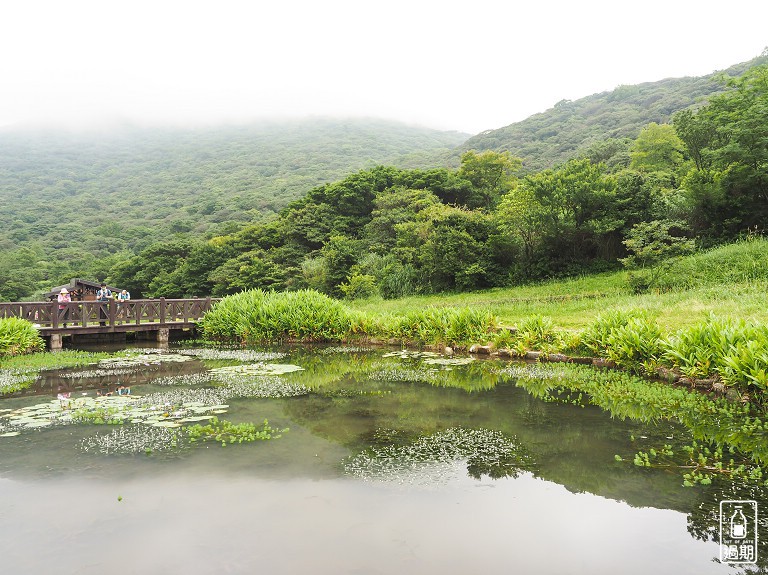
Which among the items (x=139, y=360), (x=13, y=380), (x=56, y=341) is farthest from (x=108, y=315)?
(x=13, y=380)

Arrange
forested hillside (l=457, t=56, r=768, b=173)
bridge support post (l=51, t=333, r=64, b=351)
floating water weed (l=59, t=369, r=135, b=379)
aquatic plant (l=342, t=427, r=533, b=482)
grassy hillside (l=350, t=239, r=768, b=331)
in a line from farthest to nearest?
forested hillside (l=457, t=56, r=768, b=173), bridge support post (l=51, t=333, r=64, b=351), grassy hillside (l=350, t=239, r=768, b=331), floating water weed (l=59, t=369, r=135, b=379), aquatic plant (l=342, t=427, r=533, b=482)

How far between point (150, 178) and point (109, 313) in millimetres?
87629

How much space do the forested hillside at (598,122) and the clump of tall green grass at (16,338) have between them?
4328cm

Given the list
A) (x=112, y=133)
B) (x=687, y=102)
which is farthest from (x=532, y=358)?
(x=112, y=133)

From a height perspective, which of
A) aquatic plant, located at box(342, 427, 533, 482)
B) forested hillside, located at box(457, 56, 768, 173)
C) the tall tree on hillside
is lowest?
aquatic plant, located at box(342, 427, 533, 482)

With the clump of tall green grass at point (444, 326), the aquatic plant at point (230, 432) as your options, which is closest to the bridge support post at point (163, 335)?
the clump of tall green grass at point (444, 326)

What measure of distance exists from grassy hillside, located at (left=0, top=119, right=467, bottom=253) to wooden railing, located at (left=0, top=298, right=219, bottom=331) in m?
38.9

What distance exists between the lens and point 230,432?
22.9 feet

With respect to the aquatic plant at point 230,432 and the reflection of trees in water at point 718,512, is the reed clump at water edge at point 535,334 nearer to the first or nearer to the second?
the reflection of trees in water at point 718,512

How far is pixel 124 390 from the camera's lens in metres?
9.91

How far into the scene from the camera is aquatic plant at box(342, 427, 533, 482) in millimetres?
5508

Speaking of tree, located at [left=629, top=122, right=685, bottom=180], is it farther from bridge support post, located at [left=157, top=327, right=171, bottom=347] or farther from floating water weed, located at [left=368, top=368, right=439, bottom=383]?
bridge support post, located at [left=157, top=327, right=171, bottom=347]

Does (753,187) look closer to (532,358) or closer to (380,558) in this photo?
(532,358)

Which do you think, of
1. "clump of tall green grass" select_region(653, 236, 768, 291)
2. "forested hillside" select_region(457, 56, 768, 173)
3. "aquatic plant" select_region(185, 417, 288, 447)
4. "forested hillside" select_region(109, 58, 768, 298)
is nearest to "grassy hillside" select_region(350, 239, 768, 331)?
"clump of tall green grass" select_region(653, 236, 768, 291)
